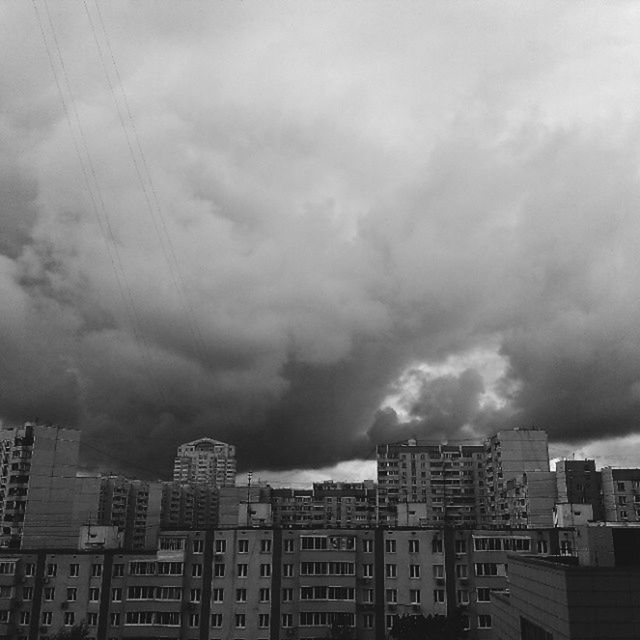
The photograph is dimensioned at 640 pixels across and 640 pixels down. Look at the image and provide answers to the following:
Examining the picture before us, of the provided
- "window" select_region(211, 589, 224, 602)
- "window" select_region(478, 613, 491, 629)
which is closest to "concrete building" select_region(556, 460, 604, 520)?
"window" select_region(478, 613, 491, 629)

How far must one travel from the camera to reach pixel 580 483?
12838 centimetres

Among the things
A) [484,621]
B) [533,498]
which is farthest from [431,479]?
[484,621]

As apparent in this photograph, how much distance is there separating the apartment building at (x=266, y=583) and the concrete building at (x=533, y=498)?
68.8 metres

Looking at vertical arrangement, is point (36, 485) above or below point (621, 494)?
above

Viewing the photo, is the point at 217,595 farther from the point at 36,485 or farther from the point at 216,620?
the point at 36,485

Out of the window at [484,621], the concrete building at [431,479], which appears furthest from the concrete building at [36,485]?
the window at [484,621]

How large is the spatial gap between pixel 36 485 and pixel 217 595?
79.1 meters

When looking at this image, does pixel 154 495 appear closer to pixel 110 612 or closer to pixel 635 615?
pixel 110 612

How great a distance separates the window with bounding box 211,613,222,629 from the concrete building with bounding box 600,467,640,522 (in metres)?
88.5

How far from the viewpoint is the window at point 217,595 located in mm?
62969

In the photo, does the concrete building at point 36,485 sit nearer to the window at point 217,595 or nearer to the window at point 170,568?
the window at point 170,568

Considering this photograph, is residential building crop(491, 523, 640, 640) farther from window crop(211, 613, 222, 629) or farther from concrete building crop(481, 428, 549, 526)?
concrete building crop(481, 428, 549, 526)

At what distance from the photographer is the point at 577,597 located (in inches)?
1066

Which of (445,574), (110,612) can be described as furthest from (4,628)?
(445,574)
